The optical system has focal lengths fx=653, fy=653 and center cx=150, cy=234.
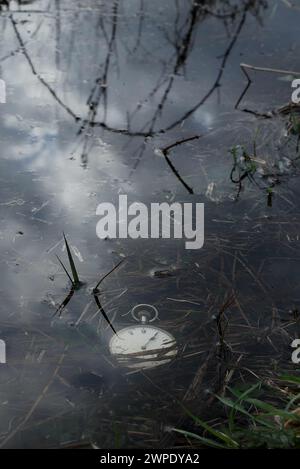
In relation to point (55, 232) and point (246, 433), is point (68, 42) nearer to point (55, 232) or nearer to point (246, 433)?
point (55, 232)

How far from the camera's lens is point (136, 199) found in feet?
7.94

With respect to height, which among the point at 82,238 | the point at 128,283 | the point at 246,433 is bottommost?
the point at 246,433

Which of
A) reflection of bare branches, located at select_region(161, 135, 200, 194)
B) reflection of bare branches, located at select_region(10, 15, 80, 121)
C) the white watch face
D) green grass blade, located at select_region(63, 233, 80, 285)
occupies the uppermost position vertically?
reflection of bare branches, located at select_region(10, 15, 80, 121)

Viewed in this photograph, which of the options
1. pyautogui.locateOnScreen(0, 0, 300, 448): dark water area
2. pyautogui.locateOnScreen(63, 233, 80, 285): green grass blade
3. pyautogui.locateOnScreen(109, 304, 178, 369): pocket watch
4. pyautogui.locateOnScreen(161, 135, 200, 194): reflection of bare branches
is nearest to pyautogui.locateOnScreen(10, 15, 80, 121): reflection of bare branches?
pyautogui.locateOnScreen(0, 0, 300, 448): dark water area

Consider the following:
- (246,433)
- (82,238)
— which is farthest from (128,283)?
(246,433)

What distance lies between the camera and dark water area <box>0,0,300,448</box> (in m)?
1.78

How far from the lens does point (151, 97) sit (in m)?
3.00

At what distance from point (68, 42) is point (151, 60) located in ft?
1.52

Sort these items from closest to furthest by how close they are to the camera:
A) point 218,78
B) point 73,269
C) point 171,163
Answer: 1. point 73,269
2. point 171,163
3. point 218,78

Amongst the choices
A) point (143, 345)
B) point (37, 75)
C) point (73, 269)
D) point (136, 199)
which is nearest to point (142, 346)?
point (143, 345)

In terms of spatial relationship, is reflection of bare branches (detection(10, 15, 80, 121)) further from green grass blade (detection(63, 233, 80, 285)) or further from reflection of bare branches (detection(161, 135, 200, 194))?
green grass blade (detection(63, 233, 80, 285))

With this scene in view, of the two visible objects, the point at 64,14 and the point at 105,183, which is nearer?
the point at 105,183

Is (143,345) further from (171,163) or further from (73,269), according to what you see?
(171,163)

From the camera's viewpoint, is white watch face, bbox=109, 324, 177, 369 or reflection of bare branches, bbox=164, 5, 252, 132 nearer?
white watch face, bbox=109, 324, 177, 369
